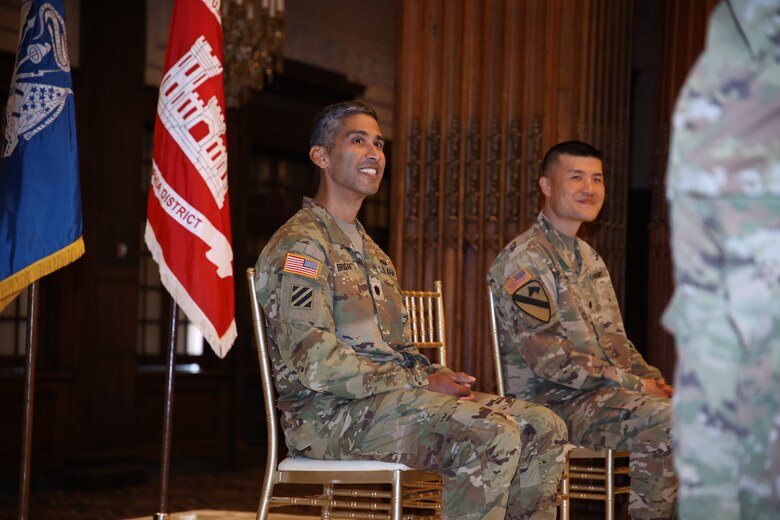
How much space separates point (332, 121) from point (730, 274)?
6.12 feet

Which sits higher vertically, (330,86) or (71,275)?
(330,86)

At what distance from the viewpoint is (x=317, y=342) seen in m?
2.30

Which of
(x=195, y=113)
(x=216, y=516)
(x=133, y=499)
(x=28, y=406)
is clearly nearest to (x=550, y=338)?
(x=195, y=113)

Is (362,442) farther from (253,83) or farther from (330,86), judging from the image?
(330,86)

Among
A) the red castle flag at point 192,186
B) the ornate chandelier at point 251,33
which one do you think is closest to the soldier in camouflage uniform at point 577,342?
the red castle flag at point 192,186

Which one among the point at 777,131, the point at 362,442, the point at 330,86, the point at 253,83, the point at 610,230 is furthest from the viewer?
the point at 330,86

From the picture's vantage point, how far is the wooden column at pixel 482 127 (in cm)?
413

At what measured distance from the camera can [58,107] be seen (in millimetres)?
3064

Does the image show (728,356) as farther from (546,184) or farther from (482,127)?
(482,127)

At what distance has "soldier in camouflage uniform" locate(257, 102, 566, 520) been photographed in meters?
2.24

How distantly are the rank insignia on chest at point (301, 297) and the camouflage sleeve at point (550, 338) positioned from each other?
0.90 meters

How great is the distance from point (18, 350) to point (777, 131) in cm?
561

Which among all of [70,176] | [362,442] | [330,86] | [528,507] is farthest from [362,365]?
[330,86]

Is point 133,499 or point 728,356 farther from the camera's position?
point 133,499
